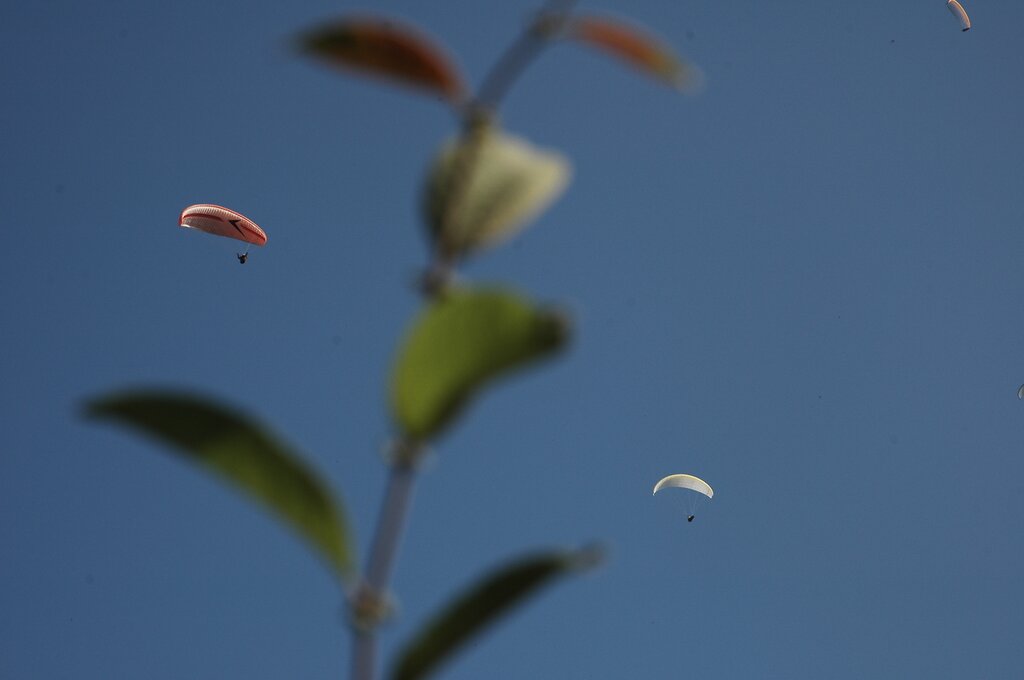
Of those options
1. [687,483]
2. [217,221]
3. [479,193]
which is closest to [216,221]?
[217,221]

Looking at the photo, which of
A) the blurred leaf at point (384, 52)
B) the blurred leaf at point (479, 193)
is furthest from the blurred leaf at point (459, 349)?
the blurred leaf at point (384, 52)

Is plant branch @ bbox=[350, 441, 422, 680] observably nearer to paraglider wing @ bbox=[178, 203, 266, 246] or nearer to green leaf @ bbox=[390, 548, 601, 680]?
green leaf @ bbox=[390, 548, 601, 680]

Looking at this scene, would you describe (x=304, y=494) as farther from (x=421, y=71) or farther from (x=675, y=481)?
(x=675, y=481)

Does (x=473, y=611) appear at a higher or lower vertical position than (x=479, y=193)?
lower

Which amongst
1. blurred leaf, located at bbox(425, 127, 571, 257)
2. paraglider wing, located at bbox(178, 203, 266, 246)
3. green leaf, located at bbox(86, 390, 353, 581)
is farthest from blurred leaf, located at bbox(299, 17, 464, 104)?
paraglider wing, located at bbox(178, 203, 266, 246)

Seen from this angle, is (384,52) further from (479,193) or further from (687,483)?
(687,483)

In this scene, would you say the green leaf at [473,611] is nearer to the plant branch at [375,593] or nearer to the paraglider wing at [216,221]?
the plant branch at [375,593]
